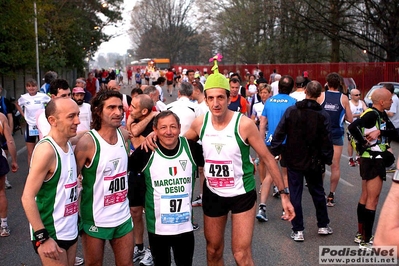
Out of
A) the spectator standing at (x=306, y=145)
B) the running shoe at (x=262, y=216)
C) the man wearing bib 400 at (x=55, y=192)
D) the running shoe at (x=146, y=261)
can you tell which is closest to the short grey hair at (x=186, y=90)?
the spectator standing at (x=306, y=145)

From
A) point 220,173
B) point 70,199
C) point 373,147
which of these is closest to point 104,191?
point 70,199

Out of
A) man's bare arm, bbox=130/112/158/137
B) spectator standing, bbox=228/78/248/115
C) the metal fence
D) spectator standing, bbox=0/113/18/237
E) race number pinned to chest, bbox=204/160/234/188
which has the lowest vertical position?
spectator standing, bbox=0/113/18/237

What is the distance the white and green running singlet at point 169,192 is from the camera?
13.8ft

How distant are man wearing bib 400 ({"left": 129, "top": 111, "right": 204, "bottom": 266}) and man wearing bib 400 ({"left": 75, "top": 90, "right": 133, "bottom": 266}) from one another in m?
0.21

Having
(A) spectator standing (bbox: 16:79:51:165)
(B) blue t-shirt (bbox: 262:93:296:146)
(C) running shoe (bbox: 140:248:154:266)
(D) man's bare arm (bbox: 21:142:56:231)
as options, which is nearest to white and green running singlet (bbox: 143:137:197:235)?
(D) man's bare arm (bbox: 21:142:56:231)

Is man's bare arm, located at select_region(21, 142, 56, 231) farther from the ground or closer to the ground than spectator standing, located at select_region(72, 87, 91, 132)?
closer to the ground

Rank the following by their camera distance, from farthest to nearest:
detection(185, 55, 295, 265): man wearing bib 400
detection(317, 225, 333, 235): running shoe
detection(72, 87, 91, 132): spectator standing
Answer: detection(72, 87, 91, 132): spectator standing → detection(317, 225, 333, 235): running shoe → detection(185, 55, 295, 265): man wearing bib 400

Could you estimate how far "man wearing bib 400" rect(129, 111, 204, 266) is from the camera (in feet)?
13.8

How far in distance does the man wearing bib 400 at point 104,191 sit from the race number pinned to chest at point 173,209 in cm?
32

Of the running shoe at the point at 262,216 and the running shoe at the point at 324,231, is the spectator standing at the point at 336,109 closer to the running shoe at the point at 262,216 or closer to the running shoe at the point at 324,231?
the running shoe at the point at 262,216

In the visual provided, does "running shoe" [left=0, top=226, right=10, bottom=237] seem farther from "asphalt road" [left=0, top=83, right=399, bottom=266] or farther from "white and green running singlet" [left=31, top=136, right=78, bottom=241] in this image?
"white and green running singlet" [left=31, top=136, right=78, bottom=241]

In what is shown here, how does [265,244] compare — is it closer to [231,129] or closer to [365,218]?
[365,218]

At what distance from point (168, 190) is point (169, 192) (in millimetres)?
20

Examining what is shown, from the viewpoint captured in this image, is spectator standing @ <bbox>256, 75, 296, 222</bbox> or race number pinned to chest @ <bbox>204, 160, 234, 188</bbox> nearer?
race number pinned to chest @ <bbox>204, 160, 234, 188</bbox>
